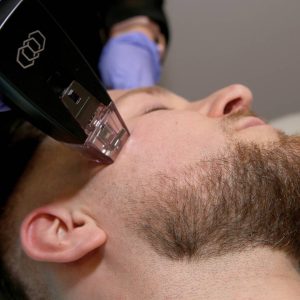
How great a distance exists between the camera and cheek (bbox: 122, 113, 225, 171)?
2.45 ft

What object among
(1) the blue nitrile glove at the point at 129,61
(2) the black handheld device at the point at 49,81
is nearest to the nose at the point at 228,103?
(2) the black handheld device at the point at 49,81

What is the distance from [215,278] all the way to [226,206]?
0.12m

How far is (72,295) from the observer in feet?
2.54

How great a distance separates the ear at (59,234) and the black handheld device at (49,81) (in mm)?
124

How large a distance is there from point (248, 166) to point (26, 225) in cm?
41

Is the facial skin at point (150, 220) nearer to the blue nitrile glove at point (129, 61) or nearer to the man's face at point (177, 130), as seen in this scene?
the man's face at point (177, 130)

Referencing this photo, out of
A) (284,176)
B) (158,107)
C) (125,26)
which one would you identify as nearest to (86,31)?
(125,26)

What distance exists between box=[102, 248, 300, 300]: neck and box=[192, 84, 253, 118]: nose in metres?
0.29

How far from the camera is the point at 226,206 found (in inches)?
28.2

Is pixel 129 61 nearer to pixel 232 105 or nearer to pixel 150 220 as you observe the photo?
pixel 232 105

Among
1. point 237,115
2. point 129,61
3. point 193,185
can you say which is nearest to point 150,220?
point 193,185

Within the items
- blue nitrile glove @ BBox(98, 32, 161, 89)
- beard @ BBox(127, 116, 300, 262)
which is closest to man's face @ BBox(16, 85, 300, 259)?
beard @ BBox(127, 116, 300, 262)

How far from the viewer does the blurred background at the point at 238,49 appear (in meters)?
1.46

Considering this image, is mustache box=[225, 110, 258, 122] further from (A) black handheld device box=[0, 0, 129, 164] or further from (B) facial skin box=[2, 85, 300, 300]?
(A) black handheld device box=[0, 0, 129, 164]
